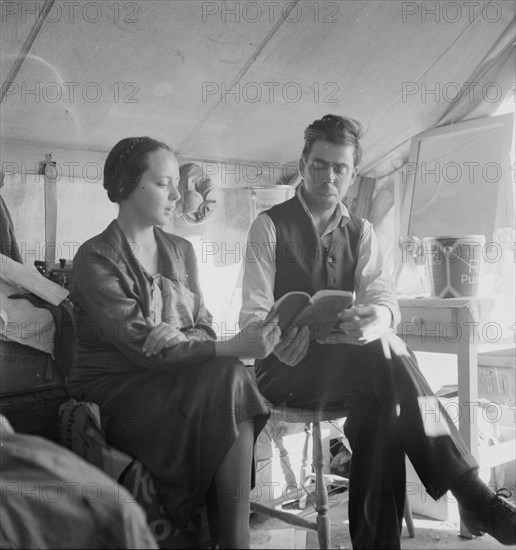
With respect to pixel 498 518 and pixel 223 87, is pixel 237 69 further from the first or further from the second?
pixel 498 518

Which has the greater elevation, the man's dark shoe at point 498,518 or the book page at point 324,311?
the book page at point 324,311

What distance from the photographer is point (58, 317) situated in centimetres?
120

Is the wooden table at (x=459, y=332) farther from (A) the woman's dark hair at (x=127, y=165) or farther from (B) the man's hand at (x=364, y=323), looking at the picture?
(A) the woman's dark hair at (x=127, y=165)

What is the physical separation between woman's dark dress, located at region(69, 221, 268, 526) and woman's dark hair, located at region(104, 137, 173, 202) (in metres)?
0.07

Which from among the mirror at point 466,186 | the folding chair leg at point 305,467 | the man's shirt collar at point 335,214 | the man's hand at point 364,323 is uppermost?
the mirror at point 466,186

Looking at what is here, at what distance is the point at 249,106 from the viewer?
1.37m

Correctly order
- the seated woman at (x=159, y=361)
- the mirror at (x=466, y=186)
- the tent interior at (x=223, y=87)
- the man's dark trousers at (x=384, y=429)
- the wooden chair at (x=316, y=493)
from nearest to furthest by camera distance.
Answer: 1. the seated woman at (x=159, y=361)
2. the tent interior at (x=223, y=87)
3. the man's dark trousers at (x=384, y=429)
4. the wooden chair at (x=316, y=493)
5. the mirror at (x=466, y=186)

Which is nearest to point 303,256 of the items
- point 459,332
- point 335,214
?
point 335,214

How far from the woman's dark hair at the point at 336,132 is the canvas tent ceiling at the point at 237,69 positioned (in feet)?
0.11

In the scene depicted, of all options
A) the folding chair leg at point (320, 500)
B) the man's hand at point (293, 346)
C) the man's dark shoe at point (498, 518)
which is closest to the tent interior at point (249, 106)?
the man's hand at point (293, 346)

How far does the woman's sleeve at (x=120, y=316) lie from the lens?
1.11 metres

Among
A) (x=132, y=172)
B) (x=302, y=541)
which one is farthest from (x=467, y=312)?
(x=132, y=172)

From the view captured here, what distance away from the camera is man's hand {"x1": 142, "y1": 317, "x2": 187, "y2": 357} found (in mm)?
1104

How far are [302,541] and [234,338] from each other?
41 centimetres
